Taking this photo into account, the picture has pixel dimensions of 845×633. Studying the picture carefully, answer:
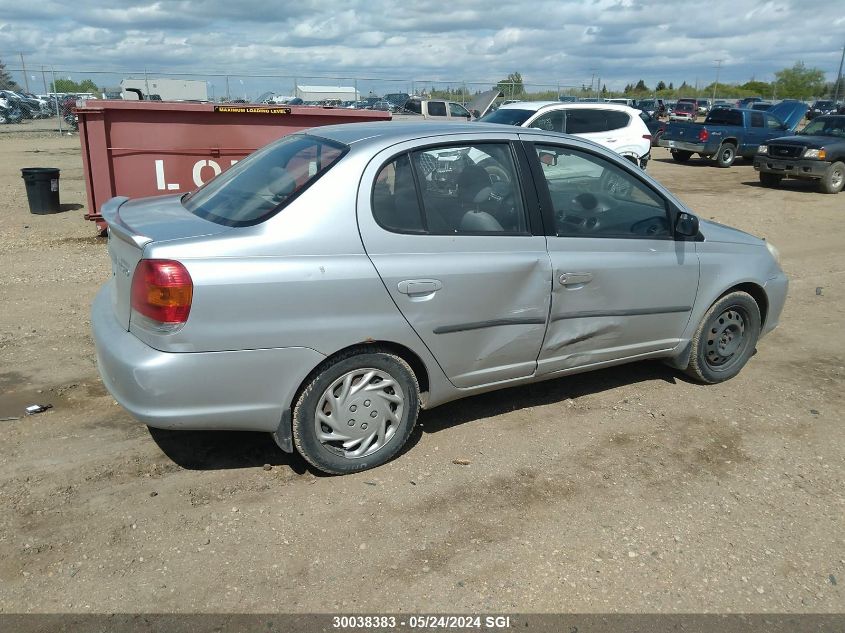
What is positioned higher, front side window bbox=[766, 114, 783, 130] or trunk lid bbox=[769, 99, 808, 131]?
trunk lid bbox=[769, 99, 808, 131]

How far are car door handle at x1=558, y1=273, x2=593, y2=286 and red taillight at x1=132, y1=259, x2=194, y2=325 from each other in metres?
2.05

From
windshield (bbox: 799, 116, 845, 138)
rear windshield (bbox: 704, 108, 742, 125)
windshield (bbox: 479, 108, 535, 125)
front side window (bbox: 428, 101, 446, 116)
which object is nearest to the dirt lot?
windshield (bbox: 479, 108, 535, 125)

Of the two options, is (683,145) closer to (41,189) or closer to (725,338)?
(41,189)

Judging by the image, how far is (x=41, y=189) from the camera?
10781mm

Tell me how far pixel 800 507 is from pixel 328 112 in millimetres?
7989

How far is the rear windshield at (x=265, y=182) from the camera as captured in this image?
3.54 metres

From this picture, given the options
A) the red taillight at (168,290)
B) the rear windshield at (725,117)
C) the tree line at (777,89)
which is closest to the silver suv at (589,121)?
the rear windshield at (725,117)

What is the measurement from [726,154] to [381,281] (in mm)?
20614

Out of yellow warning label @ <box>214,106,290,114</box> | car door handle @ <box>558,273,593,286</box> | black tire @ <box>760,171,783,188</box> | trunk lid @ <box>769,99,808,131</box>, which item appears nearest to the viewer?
car door handle @ <box>558,273,593,286</box>

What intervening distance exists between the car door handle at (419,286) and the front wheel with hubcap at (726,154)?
2012 centimetres

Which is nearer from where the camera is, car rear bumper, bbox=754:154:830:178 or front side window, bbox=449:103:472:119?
car rear bumper, bbox=754:154:830:178

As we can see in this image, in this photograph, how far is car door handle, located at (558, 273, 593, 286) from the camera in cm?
409

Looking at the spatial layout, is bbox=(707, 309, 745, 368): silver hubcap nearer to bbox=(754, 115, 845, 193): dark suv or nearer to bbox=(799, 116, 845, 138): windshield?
bbox=(754, 115, 845, 193): dark suv

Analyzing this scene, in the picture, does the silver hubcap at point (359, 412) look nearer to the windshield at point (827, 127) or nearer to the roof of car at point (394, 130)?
the roof of car at point (394, 130)
